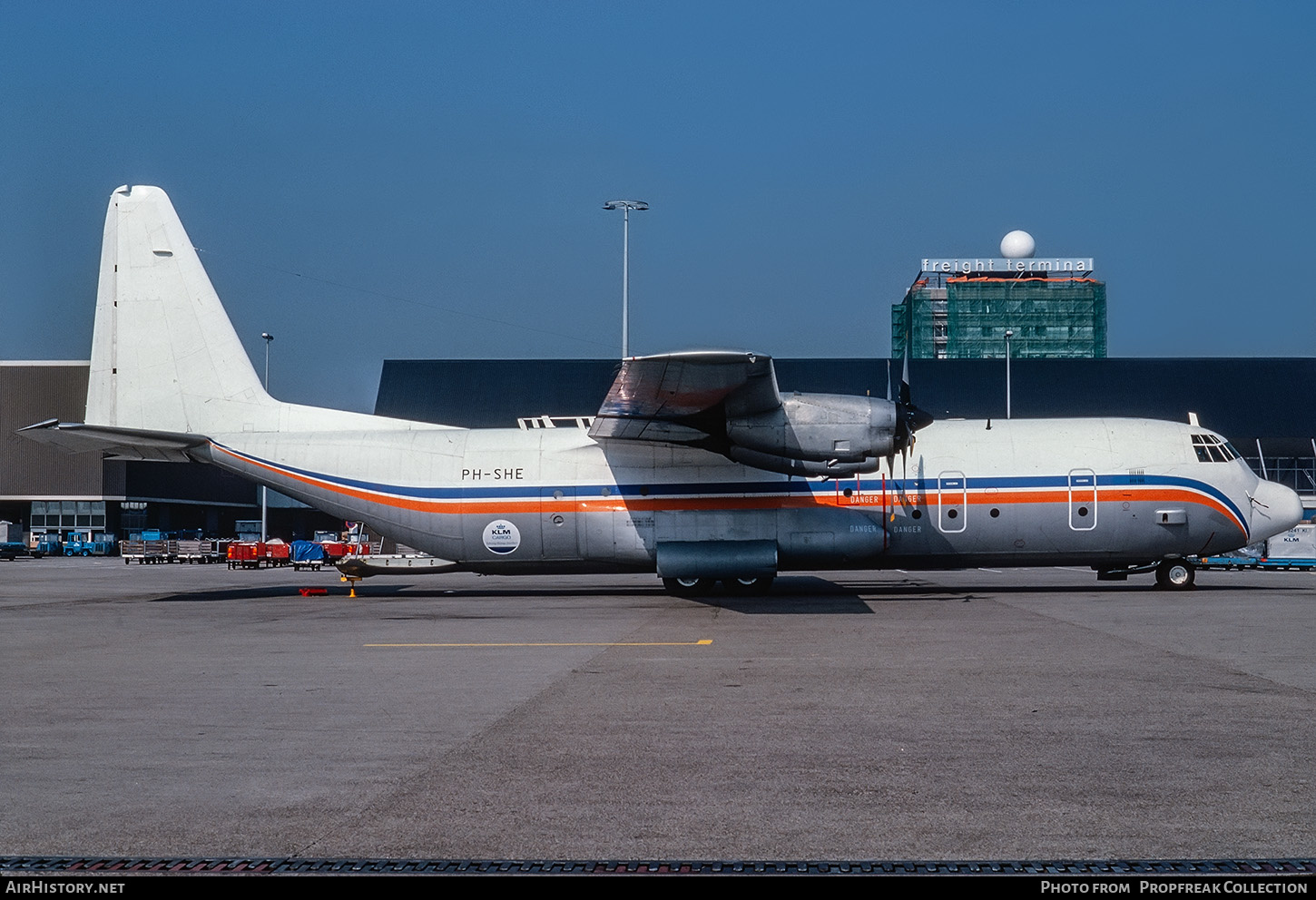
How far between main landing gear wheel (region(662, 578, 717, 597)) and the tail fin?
34.2 feet

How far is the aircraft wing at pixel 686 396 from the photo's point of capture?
19656mm

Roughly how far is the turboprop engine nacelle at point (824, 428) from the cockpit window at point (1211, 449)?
8.33 m

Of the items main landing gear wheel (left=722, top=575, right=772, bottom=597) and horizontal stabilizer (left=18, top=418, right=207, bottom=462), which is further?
main landing gear wheel (left=722, top=575, right=772, bottom=597)

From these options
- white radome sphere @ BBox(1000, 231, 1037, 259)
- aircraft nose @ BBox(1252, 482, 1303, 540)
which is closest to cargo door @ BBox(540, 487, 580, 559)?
aircraft nose @ BBox(1252, 482, 1303, 540)

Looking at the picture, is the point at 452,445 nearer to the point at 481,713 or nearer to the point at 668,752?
the point at 481,713

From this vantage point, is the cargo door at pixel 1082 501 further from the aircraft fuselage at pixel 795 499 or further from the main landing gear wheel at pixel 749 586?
the main landing gear wheel at pixel 749 586

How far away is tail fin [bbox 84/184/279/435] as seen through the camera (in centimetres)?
2592

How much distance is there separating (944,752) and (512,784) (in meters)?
3.30

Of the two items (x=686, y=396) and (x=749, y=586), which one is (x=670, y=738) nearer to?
(x=686, y=396)

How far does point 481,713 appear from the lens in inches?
403

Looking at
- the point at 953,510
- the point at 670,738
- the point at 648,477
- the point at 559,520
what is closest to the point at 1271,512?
the point at 953,510

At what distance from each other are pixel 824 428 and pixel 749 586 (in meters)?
5.20

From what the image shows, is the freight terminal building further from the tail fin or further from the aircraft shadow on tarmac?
the tail fin

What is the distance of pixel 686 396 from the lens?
71.2 feet
